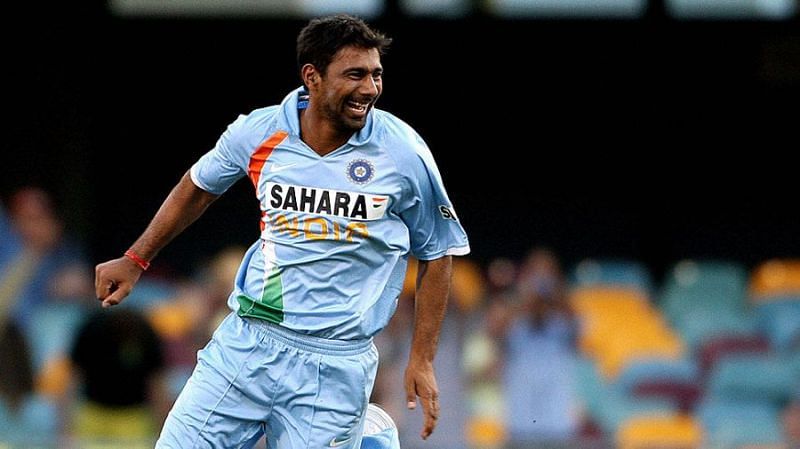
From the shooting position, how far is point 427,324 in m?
5.20

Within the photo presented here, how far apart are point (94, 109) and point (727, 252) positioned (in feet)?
19.4

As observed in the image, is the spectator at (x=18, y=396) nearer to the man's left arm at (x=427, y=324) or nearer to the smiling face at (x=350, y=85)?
the man's left arm at (x=427, y=324)

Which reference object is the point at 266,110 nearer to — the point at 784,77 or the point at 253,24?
the point at 253,24

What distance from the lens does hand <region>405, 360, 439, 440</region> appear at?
16.8 ft

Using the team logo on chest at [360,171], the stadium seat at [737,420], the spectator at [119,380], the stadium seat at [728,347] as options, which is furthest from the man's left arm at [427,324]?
the stadium seat at [728,347]

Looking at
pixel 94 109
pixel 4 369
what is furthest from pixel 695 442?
pixel 94 109

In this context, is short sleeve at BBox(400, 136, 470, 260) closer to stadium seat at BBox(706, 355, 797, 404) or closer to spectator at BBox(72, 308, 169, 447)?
spectator at BBox(72, 308, 169, 447)

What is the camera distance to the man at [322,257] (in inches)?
196

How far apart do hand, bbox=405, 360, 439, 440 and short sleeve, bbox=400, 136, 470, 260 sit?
1.26ft

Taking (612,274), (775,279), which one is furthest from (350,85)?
(775,279)

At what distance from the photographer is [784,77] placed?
13.2m

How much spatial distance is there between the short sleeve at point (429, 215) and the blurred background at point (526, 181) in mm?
5402

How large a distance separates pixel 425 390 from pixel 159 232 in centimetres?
109

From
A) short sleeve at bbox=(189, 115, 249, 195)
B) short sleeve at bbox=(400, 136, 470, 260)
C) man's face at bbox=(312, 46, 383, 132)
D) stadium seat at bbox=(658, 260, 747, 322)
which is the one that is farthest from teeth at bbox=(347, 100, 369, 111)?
stadium seat at bbox=(658, 260, 747, 322)
